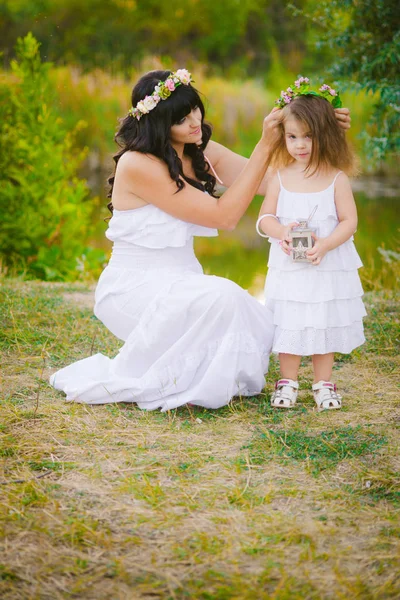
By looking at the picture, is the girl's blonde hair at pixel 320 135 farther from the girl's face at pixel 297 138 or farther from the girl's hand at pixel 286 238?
the girl's hand at pixel 286 238

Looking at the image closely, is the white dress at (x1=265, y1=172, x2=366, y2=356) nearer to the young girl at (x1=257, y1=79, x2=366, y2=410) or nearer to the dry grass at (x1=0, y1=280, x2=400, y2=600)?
the young girl at (x1=257, y1=79, x2=366, y2=410)

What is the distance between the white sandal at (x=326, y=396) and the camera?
298 cm

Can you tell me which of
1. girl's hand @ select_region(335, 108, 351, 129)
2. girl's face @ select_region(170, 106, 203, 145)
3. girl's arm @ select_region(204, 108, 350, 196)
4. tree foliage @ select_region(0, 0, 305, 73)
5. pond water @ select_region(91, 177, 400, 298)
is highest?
tree foliage @ select_region(0, 0, 305, 73)

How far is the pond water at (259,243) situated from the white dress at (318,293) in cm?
301

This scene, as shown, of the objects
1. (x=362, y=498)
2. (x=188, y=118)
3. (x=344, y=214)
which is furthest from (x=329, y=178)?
(x=362, y=498)

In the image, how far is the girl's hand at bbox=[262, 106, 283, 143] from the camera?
9.57 feet

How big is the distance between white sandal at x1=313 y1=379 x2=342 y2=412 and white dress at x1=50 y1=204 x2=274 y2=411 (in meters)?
0.23

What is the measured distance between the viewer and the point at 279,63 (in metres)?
20.7

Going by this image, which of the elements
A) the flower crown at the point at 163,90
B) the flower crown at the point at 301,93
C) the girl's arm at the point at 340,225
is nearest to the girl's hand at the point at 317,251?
the girl's arm at the point at 340,225

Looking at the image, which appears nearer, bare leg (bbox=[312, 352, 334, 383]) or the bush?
bare leg (bbox=[312, 352, 334, 383])

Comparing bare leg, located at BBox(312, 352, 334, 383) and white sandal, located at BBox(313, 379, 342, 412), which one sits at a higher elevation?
bare leg, located at BBox(312, 352, 334, 383)

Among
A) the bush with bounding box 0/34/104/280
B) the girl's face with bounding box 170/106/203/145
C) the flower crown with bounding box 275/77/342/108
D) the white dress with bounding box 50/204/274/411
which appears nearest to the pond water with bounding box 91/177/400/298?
the bush with bounding box 0/34/104/280

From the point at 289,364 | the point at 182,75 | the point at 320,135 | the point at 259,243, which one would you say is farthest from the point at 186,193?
the point at 259,243

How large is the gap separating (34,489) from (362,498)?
0.98 m
